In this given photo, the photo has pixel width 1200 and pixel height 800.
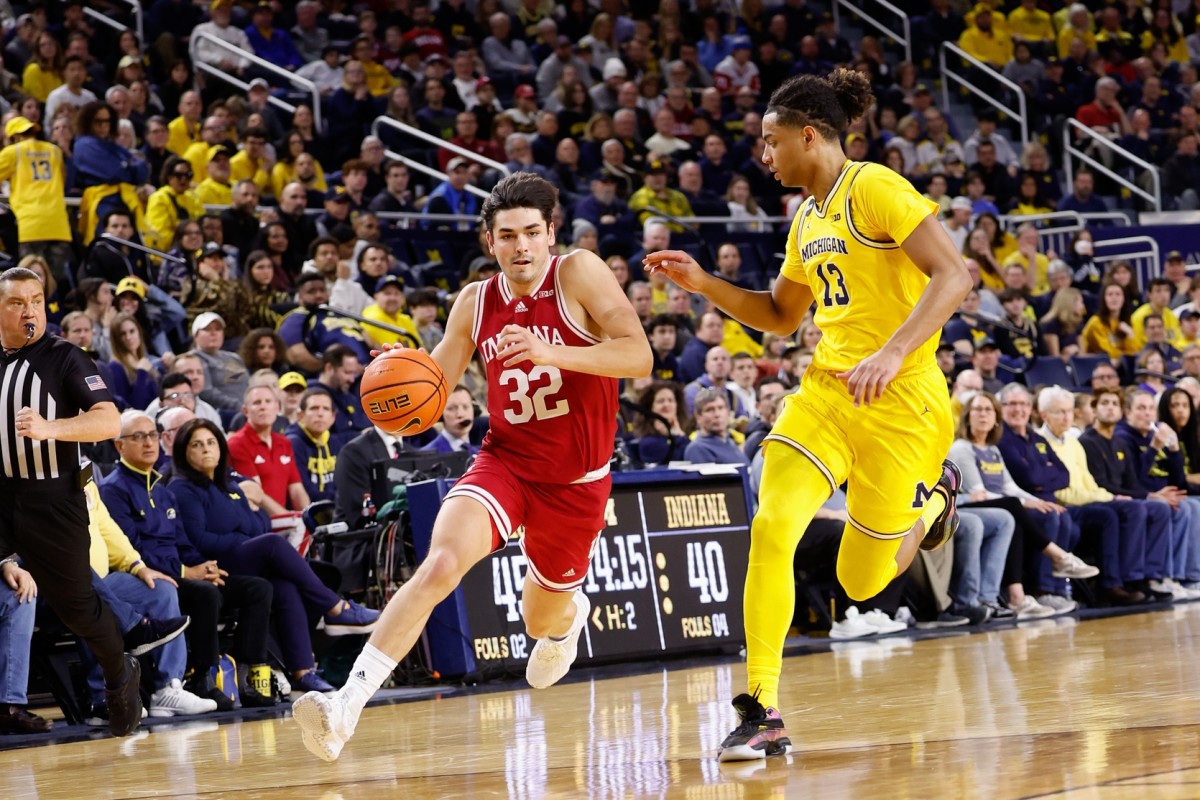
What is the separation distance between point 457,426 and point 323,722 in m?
5.41

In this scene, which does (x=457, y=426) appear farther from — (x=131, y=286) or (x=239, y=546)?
(x=131, y=286)

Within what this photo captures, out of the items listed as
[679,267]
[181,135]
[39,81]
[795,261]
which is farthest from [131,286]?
[795,261]

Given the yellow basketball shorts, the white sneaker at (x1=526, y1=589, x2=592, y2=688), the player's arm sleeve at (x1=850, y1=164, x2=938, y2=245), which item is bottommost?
the white sneaker at (x1=526, y1=589, x2=592, y2=688)

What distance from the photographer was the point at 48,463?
23.2ft

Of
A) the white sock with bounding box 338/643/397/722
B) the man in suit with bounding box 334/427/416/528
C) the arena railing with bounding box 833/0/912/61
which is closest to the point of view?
the white sock with bounding box 338/643/397/722

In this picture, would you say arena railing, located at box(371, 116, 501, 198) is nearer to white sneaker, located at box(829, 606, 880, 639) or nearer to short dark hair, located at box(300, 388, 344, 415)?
short dark hair, located at box(300, 388, 344, 415)

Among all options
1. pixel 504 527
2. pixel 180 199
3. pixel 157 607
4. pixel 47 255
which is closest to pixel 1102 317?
pixel 180 199

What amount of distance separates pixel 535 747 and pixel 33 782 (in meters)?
1.86

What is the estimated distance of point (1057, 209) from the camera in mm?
19844

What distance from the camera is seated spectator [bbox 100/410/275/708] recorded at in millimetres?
8664

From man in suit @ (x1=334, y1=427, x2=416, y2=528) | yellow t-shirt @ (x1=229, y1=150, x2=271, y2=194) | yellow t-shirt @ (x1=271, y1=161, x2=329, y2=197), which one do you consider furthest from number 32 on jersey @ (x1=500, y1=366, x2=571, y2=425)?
yellow t-shirt @ (x1=271, y1=161, x2=329, y2=197)

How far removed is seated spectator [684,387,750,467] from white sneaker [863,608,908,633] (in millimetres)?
1336

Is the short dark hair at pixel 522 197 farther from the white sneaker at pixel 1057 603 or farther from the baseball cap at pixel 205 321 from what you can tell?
the white sneaker at pixel 1057 603

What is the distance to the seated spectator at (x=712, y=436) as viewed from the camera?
36.7 ft
